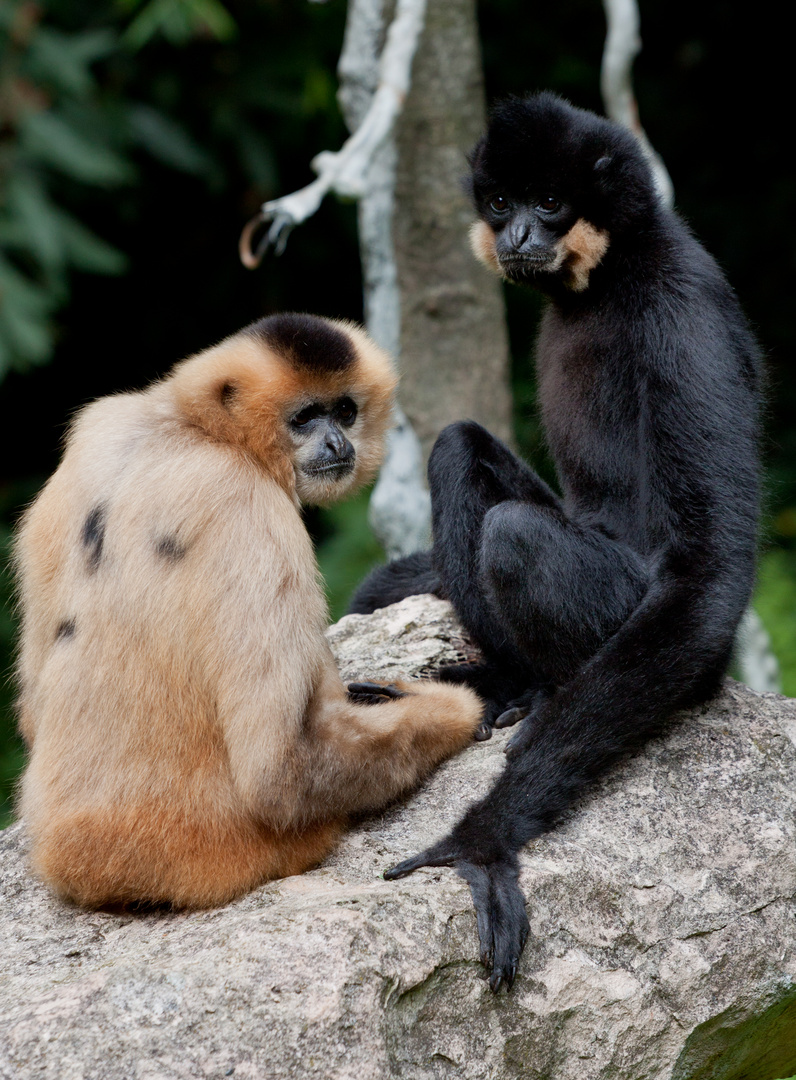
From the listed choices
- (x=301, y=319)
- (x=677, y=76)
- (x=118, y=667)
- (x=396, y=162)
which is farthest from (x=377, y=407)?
(x=677, y=76)

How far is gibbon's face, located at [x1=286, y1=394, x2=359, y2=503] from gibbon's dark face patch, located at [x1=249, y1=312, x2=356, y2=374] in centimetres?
12

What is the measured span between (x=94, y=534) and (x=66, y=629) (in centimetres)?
28

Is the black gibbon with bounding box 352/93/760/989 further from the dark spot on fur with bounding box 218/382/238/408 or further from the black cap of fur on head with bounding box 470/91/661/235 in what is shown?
the dark spot on fur with bounding box 218/382/238/408

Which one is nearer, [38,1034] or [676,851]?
[38,1034]

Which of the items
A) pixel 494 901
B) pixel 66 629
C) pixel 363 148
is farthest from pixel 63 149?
pixel 494 901

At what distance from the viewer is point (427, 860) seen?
3311mm

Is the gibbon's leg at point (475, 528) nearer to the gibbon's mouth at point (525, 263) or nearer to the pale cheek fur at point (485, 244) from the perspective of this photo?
the gibbon's mouth at point (525, 263)

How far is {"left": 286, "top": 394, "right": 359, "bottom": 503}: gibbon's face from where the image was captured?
3.71 m

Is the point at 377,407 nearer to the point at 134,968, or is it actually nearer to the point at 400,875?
the point at 400,875

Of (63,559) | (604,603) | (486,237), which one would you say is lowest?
(604,603)

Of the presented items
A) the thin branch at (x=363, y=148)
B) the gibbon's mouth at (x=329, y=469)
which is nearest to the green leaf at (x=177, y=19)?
the thin branch at (x=363, y=148)

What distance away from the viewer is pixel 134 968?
9.41 feet

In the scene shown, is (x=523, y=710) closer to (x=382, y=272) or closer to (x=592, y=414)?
(x=592, y=414)

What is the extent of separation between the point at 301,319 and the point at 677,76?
23.8 ft
